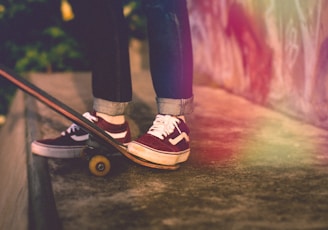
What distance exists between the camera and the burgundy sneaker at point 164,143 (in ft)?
5.70

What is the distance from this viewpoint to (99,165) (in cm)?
169

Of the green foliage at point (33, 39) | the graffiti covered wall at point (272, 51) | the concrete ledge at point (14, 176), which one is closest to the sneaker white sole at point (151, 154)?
the concrete ledge at point (14, 176)

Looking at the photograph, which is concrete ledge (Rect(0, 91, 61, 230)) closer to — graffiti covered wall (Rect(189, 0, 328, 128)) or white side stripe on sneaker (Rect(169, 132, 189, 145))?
white side stripe on sneaker (Rect(169, 132, 189, 145))

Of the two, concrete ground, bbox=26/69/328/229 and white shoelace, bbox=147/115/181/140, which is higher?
white shoelace, bbox=147/115/181/140

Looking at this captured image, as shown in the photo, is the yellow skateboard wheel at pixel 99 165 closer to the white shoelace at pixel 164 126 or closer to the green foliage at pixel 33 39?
the white shoelace at pixel 164 126

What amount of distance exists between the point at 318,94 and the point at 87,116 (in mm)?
1201

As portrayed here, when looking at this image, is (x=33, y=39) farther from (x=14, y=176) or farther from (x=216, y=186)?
(x=216, y=186)

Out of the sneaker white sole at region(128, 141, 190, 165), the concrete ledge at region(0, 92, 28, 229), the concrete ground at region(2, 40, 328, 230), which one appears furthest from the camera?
the sneaker white sole at region(128, 141, 190, 165)

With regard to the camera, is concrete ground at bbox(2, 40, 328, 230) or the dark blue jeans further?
the dark blue jeans

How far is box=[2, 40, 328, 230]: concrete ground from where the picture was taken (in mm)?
1351

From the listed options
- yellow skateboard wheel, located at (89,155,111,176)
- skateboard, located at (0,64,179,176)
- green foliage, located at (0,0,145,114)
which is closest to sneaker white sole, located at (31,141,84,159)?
skateboard, located at (0,64,179,176)

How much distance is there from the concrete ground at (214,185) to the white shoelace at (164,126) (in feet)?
0.43

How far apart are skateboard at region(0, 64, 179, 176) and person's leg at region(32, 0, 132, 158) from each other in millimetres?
115

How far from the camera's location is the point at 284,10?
9.05 feet
